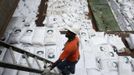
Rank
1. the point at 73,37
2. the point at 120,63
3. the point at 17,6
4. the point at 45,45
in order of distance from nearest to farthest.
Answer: the point at 73,37, the point at 120,63, the point at 45,45, the point at 17,6

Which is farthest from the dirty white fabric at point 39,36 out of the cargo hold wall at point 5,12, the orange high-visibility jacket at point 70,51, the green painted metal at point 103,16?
the orange high-visibility jacket at point 70,51

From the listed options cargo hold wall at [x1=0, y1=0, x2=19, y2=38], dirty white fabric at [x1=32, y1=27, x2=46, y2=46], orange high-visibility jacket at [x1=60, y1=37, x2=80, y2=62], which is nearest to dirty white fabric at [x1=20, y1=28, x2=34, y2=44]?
dirty white fabric at [x1=32, y1=27, x2=46, y2=46]

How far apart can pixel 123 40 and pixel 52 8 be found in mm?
2369

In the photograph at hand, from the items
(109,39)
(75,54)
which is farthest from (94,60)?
(75,54)

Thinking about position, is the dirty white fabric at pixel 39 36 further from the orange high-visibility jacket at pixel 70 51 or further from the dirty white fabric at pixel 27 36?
the orange high-visibility jacket at pixel 70 51

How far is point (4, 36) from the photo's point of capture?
5.58 metres

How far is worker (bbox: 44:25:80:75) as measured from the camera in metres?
3.38

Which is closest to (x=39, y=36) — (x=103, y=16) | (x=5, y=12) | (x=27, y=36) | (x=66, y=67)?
(x=27, y=36)

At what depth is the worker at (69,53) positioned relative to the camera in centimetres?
338

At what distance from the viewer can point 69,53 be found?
11.2ft

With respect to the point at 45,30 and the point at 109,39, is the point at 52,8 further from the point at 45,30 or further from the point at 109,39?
the point at 109,39

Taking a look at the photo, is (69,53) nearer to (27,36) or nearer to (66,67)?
(66,67)

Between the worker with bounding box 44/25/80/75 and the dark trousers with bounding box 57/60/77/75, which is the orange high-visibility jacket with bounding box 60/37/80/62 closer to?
the worker with bounding box 44/25/80/75

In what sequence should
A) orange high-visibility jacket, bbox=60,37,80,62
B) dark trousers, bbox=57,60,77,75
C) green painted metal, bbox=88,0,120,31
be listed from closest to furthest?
orange high-visibility jacket, bbox=60,37,80,62 → dark trousers, bbox=57,60,77,75 → green painted metal, bbox=88,0,120,31
